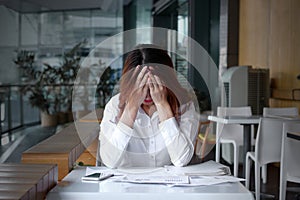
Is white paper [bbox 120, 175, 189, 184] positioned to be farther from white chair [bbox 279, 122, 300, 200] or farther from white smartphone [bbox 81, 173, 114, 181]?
white chair [bbox 279, 122, 300, 200]

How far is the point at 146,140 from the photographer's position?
4.97 feet

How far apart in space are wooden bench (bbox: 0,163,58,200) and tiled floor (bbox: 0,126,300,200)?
1.99ft

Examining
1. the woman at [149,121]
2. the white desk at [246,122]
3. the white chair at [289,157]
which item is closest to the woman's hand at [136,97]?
the woman at [149,121]

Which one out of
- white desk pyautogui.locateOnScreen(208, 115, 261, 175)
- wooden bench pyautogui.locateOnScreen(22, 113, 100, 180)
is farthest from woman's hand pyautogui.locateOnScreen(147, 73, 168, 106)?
white desk pyautogui.locateOnScreen(208, 115, 261, 175)

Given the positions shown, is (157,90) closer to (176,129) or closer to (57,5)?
(176,129)

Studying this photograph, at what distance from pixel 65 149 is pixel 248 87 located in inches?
175

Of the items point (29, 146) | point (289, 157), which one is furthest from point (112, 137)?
Result: point (29, 146)

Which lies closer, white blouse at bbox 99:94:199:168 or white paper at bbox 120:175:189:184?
white paper at bbox 120:175:189:184

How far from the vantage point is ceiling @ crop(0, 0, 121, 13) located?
975 cm

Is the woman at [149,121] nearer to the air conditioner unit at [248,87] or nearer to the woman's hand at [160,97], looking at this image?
the woman's hand at [160,97]

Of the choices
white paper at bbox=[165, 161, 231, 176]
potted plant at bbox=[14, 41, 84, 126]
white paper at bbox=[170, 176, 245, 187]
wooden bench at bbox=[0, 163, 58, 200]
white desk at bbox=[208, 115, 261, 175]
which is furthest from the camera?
potted plant at bbox=[14, 41, 84, 126]

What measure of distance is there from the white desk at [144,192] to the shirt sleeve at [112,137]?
11.2 inches

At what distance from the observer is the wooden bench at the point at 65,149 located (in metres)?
1.44

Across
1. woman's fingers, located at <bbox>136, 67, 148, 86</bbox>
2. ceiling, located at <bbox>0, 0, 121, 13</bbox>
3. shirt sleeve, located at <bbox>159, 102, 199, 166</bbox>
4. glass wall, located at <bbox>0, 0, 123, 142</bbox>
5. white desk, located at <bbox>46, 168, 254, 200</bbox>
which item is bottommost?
white desk, located at <bbox>46, 168, 254, 200</bbox>
